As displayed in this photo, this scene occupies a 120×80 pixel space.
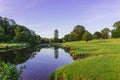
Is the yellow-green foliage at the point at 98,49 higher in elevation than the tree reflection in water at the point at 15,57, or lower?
higher

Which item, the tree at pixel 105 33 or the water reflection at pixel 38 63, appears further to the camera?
the tree at pixel 105 33

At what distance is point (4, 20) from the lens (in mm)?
196375

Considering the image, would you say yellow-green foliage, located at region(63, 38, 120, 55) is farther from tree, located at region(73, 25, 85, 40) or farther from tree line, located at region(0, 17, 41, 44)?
tree, located at region(73, 25, 85, 40)

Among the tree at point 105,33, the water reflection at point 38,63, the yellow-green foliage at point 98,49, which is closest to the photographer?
the water reflection at point 38,63

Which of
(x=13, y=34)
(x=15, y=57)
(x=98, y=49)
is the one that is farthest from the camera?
(x=13, y=34)

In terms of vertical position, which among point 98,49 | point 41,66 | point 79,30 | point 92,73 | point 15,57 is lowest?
point 41,66

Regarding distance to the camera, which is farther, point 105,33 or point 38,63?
point 105,33

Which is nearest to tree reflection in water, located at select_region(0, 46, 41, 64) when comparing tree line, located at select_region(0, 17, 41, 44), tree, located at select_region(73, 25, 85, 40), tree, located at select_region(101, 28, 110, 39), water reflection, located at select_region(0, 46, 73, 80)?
water reflection, located at select_region(0, 46, 73, 80)

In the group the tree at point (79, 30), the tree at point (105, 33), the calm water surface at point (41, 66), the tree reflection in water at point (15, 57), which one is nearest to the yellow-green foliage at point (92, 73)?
the calm water surface at point (41, 66)

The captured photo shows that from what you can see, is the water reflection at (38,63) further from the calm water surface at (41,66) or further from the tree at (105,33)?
the tree at (105,33)

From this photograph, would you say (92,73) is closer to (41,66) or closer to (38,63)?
(41,66)

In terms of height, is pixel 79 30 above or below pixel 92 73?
above

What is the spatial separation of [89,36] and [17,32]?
68283 millimetres

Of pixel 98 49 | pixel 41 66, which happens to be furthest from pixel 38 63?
pixel 98 49
